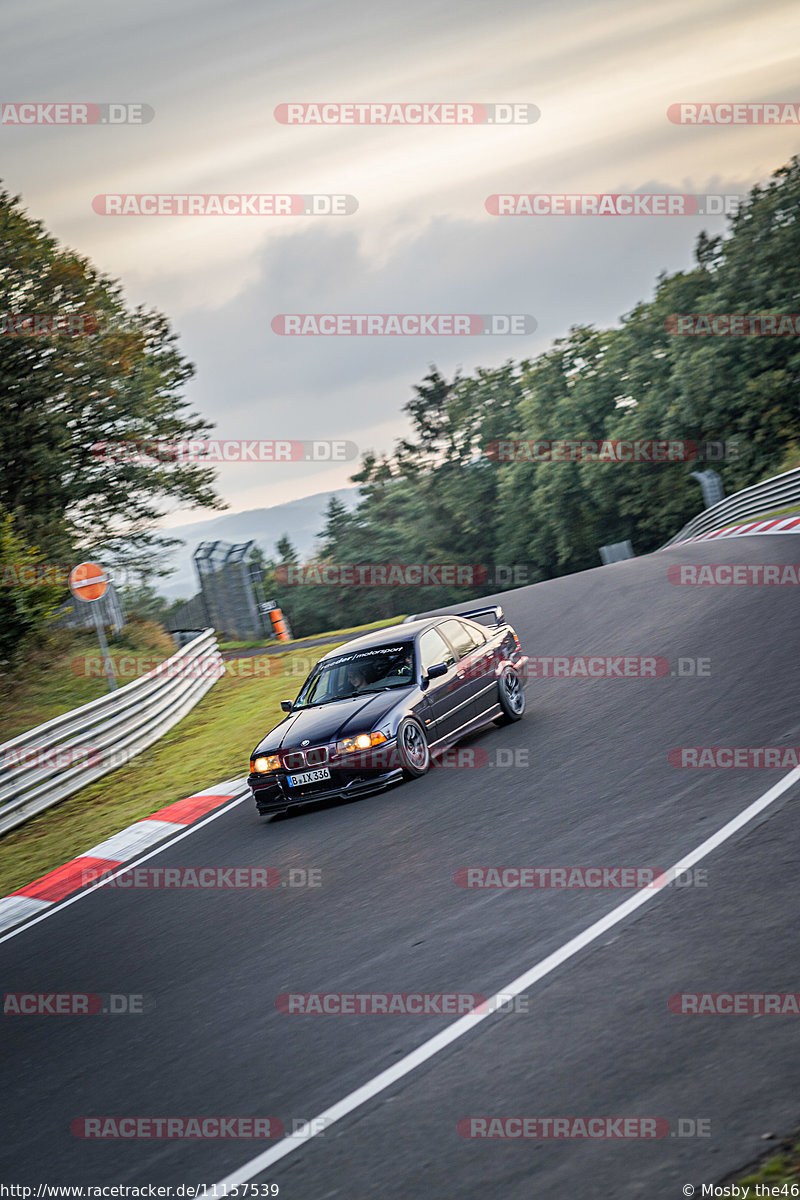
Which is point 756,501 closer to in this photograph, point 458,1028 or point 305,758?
point 305,758

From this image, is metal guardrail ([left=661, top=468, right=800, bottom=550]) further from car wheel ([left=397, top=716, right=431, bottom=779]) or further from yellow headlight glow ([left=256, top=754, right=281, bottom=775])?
yellow headlight glow ([left=256, top=754, right=281, bottom=775])

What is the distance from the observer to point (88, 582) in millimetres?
15516

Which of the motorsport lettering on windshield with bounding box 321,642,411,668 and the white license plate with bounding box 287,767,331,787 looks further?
the motorsport lettering on windshield with bounding box 321,642,411,668

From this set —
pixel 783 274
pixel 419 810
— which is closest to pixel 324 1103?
pixel 419 810

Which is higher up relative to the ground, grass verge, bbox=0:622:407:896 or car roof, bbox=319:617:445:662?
car roof, bbox=319:617:445:662

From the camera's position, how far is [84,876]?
10406 millimetres

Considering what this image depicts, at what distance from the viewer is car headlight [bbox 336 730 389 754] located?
32.4 feet

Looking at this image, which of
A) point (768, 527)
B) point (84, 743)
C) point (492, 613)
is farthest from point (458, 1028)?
point (768, 527)

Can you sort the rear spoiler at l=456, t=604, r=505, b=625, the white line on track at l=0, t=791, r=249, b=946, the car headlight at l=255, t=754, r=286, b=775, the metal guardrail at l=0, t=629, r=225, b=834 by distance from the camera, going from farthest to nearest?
1. the metal guardrail at l=0, t=629, r=225, b=834
2. the rear spoiler at l=456, t=604, r=505, b=625
3. the car headlight at l=255, t=754, r=286, b=775
4. the white line on track at l=0, t=791, r=249, b=946

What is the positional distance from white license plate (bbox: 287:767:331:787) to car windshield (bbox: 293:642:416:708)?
1.08 meters

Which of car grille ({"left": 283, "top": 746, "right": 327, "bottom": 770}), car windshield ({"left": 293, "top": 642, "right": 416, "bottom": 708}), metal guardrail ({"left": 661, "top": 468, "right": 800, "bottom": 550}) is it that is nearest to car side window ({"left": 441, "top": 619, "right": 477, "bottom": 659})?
car windshield ({"left": 293, "top": 642, "right": 416, "bottom": 708})

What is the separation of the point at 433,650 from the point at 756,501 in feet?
68.3

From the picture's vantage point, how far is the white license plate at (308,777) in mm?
9984

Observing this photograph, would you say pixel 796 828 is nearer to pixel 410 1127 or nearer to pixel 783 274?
pixel 410 1127
